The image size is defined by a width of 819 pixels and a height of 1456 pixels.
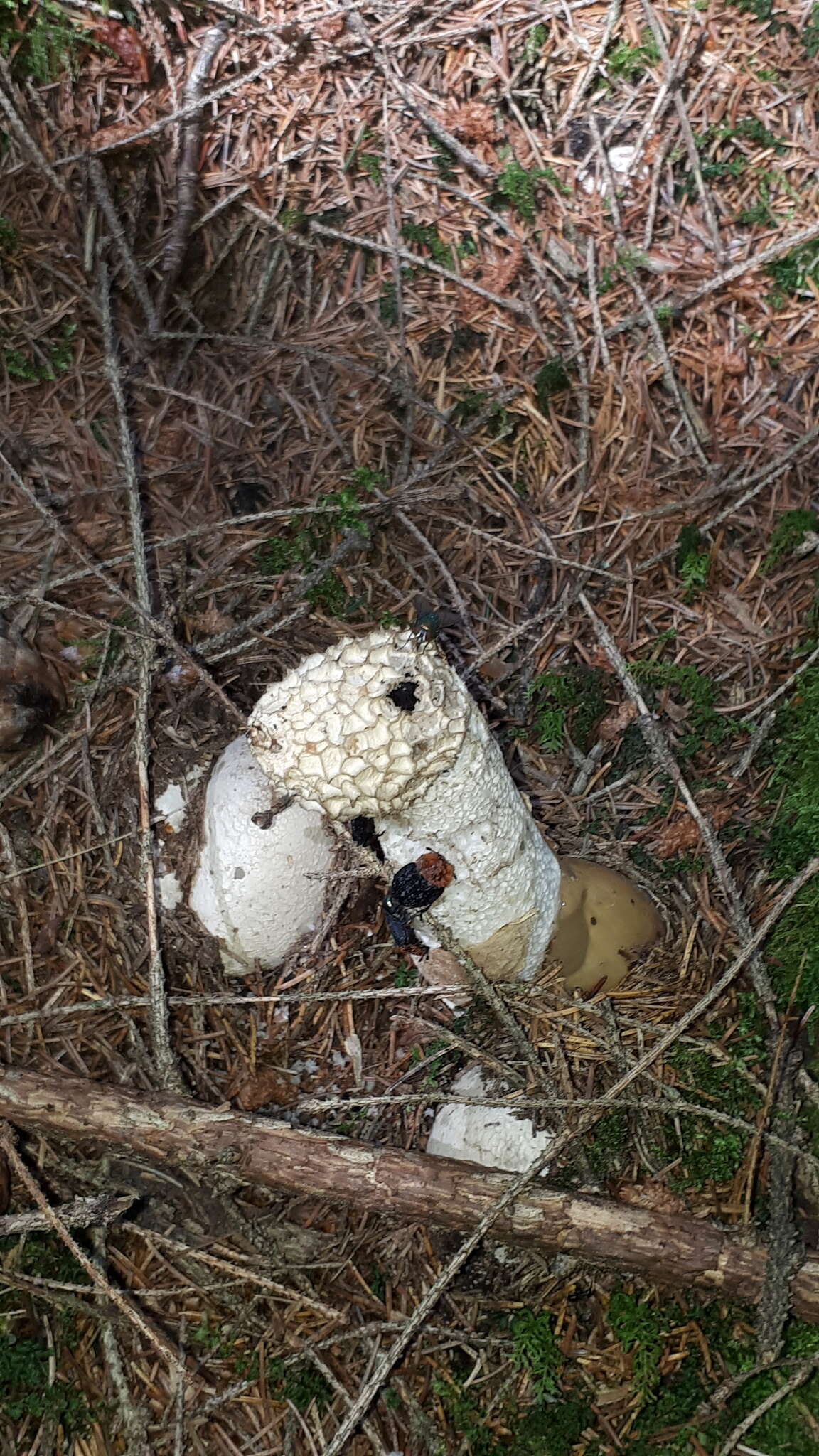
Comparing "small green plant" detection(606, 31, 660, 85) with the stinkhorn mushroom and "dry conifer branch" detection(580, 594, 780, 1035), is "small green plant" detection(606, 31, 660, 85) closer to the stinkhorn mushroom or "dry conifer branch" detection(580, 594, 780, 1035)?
"dry conifer branch" detection(580, 594, 780, 1035)

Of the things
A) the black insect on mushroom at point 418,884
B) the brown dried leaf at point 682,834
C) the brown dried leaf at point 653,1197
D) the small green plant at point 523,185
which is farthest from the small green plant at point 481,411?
the brown dried leaf at point 653,1197

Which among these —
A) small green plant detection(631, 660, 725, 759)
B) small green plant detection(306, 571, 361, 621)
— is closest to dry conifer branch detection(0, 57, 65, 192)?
small green plant detection(306, 571, 361, 621)

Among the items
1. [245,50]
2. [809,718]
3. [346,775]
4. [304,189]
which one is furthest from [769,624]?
[245,50]

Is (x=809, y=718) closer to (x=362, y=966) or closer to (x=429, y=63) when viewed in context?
(x=362, y=966)

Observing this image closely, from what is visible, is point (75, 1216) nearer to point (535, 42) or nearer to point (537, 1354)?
point (537, 1354)

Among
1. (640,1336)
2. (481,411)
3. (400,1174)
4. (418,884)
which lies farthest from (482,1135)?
(481,411)

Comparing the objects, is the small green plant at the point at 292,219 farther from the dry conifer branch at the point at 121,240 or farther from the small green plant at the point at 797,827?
the small green plant at the point at 797,827
